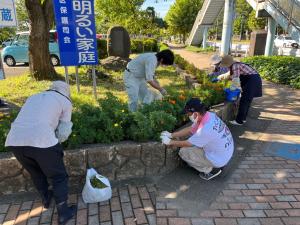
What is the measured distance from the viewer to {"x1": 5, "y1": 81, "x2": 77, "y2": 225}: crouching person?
2562 mm

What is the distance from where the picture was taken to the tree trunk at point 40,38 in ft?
28.6

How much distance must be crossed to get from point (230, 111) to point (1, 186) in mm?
4343

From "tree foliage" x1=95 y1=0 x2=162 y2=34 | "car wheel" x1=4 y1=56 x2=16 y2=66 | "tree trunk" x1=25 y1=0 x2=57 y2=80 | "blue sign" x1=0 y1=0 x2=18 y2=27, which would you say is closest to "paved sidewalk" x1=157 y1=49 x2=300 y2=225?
"blue sign" x1=0 y1=0 x2=18 y2=27

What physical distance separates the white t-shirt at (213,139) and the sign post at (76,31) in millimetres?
3908

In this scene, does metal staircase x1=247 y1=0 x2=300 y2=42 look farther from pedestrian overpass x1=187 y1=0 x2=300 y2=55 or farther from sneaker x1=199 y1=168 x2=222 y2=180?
sneaker x1=199 y1=168 x2=222 y2=180

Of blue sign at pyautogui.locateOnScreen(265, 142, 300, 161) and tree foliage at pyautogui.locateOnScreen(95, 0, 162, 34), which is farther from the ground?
tree foliage at pyautogui.locateOnScreen(95, 0, 162, 34)

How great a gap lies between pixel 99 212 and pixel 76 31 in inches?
175

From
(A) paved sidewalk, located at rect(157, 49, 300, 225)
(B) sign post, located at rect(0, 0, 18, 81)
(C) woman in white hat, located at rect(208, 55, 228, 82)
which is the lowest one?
(A) paved sidewalk, located at rect(157, 49, 300, 225)

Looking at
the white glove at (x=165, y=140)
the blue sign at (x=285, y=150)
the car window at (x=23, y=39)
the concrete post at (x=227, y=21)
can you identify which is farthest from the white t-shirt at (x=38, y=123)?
the car window at (x=23, y=39)

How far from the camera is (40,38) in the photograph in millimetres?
8961

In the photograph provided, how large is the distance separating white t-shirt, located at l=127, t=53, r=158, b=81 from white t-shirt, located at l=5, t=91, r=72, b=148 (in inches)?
80.5

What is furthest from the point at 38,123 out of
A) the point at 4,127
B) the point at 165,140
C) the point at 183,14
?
the point at 183,14

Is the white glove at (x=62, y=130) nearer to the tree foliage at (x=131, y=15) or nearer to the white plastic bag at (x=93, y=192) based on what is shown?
the white plastic bag at (x=93, y=192)

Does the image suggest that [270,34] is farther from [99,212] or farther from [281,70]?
[99,212]
